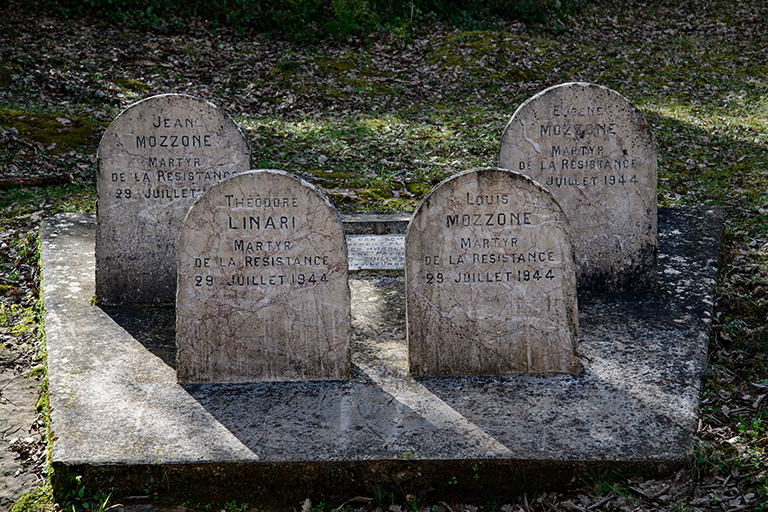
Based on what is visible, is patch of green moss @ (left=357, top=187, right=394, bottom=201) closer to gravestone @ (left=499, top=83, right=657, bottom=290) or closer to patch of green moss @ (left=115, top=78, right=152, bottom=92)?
gravestone @ (left=499, top=83, right=657, bottom=290)

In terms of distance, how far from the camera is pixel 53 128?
→ 7.98m

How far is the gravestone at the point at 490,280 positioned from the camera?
12.0ft

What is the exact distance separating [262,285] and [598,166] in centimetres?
255

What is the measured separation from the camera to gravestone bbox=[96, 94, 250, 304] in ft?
15.5

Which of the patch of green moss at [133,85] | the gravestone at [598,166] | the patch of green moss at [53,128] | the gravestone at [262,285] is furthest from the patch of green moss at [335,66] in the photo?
the gravestone at [262,285]

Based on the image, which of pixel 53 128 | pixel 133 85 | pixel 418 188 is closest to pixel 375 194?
pixel 418 188

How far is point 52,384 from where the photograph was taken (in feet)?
12.1

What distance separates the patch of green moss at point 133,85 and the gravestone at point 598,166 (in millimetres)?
6503

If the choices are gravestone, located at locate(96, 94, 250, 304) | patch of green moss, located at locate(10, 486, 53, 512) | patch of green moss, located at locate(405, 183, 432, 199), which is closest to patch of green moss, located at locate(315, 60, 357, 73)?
patch of green moss, located at locate(405, 183, 432, 199)

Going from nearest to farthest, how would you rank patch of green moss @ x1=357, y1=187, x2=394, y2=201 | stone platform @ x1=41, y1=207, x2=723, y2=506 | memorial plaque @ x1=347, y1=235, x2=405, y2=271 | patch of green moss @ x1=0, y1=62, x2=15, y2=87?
stone platform @ x1=41, y1=207, x2=723, y2=506, memorial plaque @ x1=347, y1=235, x2=405, y2=271, patch of green moss @ x1=357, y1=187, x2=394, y2=201, patch of green moss @ x1=0, y1=62, x2=15, y2=87

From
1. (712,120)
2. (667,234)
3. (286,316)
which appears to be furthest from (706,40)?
(286,316)

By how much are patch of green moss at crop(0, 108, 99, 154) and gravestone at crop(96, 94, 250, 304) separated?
343 cm

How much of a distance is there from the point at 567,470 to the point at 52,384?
8.81ft

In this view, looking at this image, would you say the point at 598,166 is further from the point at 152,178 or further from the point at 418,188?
the point at 152,178
